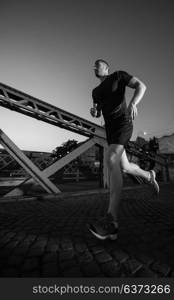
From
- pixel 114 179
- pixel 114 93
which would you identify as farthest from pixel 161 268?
pixel 114 93

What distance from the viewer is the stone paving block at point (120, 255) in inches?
52.8

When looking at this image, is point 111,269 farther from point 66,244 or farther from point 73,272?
point 66,244

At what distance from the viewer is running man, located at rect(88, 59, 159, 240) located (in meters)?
1.85

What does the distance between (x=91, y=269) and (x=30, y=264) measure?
0.49 m

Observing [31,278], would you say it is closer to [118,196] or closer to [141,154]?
[118,196]

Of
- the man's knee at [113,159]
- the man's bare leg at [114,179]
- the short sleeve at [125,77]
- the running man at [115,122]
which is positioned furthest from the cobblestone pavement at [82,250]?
the short sleeve at [125,77]

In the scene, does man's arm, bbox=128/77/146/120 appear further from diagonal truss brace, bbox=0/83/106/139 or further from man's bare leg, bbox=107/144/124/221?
diagonal truss brace, bbox=0/83/106/139

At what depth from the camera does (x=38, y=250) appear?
5.09 ft

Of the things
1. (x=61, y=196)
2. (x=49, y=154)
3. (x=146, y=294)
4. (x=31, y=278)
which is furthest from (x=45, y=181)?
(x=49, y=154)

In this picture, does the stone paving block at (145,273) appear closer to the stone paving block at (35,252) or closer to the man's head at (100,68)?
the stone paving block at (35,252)

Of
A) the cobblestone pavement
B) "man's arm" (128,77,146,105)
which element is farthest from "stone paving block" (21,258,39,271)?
"man's arm" (128,77,146,105)

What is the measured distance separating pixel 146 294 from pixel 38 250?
0.98 m

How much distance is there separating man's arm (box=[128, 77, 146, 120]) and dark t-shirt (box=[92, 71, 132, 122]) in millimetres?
94

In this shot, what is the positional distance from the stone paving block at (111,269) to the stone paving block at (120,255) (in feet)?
0.20
